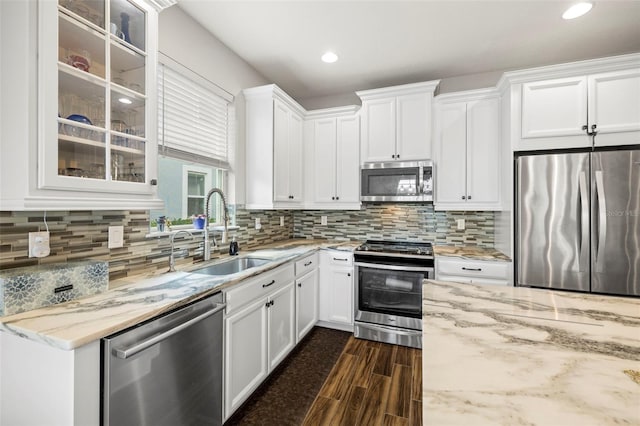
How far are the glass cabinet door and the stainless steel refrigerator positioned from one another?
9.18 feet

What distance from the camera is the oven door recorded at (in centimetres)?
278

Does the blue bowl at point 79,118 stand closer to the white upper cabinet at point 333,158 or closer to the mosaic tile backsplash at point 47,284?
the mosaic tile backsplash at point 47,284

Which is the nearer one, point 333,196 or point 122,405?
point 122,405

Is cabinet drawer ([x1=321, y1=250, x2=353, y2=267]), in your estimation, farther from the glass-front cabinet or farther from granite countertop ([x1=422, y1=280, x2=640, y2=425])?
the glass-front cabinet

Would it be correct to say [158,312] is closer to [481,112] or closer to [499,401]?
[499,401]

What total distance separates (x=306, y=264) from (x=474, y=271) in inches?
59.7

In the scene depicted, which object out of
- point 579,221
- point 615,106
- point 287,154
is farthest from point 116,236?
point 615,106

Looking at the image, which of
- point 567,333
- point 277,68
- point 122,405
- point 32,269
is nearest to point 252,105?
point 277,68

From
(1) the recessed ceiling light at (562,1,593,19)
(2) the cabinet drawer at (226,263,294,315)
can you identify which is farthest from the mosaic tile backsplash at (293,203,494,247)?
(1) the recessed ceiling light at (562,1,593,19)

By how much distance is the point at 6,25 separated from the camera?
3.90 ft

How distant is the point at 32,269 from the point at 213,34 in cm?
215

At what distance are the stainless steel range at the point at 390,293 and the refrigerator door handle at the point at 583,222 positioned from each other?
3.59 ft

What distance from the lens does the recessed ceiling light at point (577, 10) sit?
2092mm

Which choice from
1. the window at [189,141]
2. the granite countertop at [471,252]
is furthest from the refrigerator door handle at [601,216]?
the window at [189,141]
